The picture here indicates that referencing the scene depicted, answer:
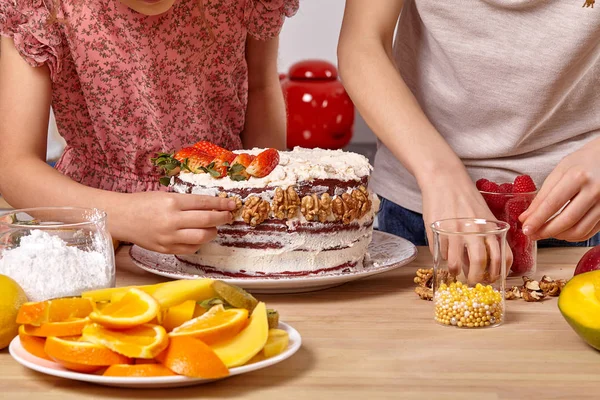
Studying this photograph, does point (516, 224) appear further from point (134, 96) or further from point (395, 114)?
point (134, 96)

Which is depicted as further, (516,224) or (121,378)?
(516,224)

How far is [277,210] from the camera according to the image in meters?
1.21

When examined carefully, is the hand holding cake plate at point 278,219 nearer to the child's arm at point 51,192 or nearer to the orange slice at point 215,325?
the child's arm at point 51,192

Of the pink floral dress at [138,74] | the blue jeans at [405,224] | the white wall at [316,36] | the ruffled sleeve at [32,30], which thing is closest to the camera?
the ruffled sleeve at [32,30]

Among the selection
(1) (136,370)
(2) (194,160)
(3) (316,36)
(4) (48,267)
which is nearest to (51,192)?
(2) (194,160)

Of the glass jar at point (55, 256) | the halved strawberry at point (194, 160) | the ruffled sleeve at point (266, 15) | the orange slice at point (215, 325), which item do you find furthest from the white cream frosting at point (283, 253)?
the ruffled sleeve at point (266, 15)

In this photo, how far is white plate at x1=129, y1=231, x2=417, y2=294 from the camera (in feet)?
3.89

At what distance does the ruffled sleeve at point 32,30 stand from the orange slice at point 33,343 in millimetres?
638

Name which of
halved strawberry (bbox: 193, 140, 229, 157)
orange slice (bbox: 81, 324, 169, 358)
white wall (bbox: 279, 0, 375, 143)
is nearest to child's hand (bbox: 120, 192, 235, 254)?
halved strawberry (bbox: 193, 140, 229, 157)

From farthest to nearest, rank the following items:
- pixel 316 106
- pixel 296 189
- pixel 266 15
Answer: pixel 316 106 < pixel 266 15 < pixel 296 189

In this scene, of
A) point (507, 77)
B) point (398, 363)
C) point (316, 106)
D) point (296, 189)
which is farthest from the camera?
point (316, 106)

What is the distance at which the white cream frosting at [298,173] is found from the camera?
1.22 metres

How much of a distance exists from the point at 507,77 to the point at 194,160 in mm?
584

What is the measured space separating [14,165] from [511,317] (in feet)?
2.74
